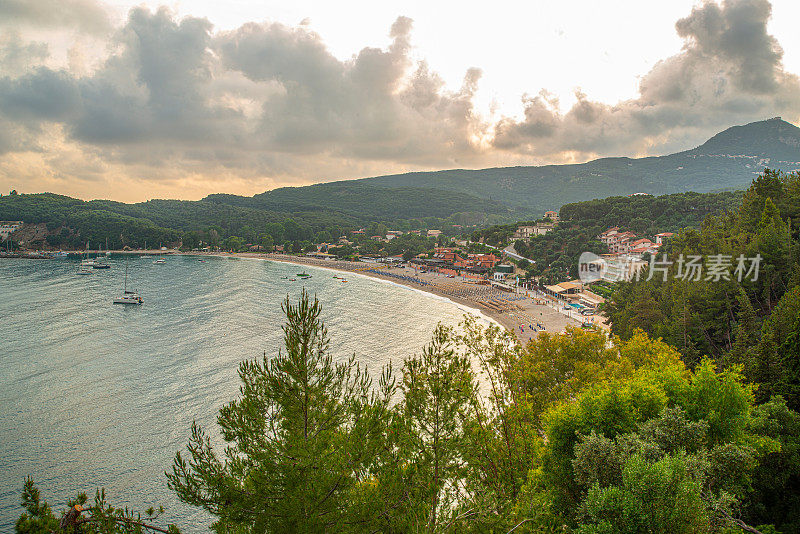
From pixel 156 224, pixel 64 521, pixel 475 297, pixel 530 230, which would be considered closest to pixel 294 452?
pixel 64 521

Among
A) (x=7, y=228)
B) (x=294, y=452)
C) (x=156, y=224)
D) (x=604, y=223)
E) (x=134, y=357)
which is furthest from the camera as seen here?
(x=156, y=224)

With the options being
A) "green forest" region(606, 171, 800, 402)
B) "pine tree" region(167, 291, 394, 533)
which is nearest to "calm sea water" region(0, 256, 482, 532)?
"pine tree" region(167, 291, 394, 533)

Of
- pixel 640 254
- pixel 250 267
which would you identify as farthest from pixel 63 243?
pixel 640 254

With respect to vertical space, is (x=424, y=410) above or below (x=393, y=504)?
above

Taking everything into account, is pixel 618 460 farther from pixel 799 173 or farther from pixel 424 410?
pixel 799 173

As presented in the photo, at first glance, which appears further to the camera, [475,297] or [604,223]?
[604,223]

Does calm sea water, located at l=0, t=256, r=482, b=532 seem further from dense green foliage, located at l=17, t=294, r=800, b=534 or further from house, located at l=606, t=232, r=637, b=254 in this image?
house, located at l=606, t=232, r=637, b=254

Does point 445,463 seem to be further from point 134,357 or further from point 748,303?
point 134,357
